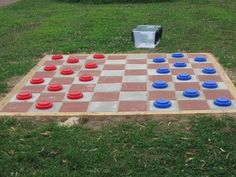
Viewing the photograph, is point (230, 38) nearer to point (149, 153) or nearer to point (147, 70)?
point (147, 70)

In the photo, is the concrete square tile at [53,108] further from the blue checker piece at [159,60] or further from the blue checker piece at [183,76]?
the blue checker piece at [159,60]

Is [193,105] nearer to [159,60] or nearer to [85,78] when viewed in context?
[85,78]

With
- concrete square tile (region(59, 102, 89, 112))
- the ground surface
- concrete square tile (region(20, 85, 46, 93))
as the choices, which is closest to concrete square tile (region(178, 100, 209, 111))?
concrete square tile (region(59, 102, 89, 112))

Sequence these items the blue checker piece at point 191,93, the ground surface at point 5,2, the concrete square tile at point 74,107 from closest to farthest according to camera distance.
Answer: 1. the concrete square tile at point 74,107
2. the blue checker piece at point 191,93
3. the ground surface at point 5,2

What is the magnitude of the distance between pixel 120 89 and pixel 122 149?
1817mm

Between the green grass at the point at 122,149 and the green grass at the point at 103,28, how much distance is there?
1867mm

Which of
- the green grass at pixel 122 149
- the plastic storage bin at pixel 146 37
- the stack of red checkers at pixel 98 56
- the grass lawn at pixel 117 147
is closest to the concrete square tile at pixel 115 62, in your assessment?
the stack of red checkers at pixel 98 56

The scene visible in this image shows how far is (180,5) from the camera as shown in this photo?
13602mm

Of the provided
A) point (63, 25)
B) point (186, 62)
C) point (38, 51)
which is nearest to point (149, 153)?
point (186, 62)

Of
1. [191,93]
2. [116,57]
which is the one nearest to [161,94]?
[191,93]

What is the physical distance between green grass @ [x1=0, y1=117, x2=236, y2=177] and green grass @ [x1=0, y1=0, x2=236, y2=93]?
6.13ft

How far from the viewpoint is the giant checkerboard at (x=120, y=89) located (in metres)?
5.45

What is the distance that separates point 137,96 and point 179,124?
1.00 metres

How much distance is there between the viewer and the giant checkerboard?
5449 millimetres
